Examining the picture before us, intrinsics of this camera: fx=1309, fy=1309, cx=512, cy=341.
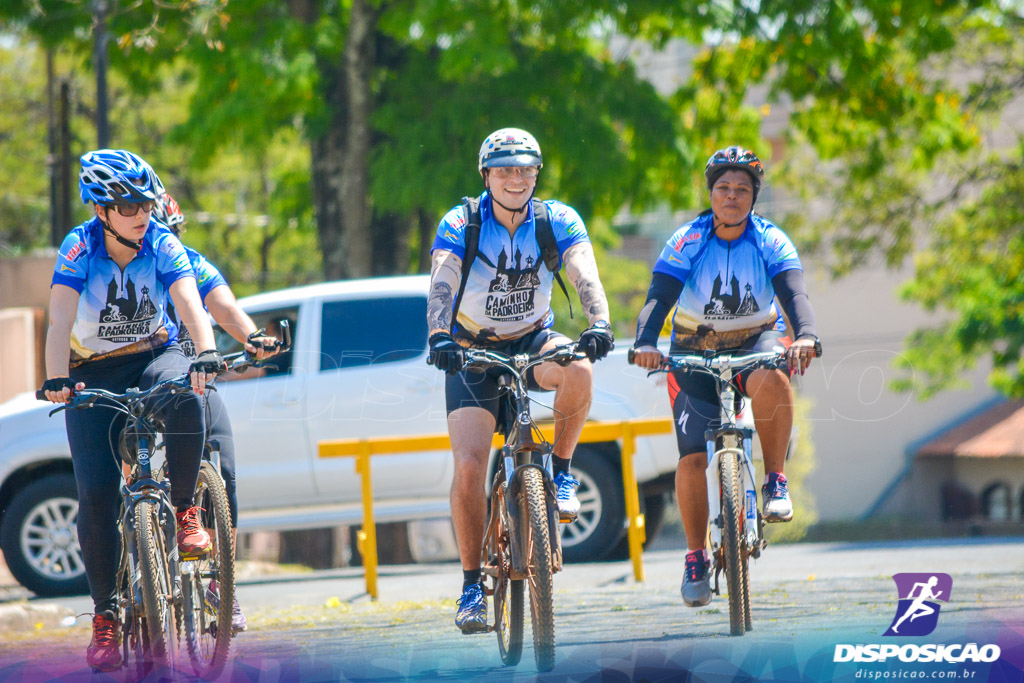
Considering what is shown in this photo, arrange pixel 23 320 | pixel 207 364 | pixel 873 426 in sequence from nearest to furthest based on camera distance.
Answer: pixel 207 364 < pixel 23 320 < pixel 873 426

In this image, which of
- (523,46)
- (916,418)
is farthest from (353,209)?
(916,418)

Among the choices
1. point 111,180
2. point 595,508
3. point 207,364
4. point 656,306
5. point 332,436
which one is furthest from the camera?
point 332,436

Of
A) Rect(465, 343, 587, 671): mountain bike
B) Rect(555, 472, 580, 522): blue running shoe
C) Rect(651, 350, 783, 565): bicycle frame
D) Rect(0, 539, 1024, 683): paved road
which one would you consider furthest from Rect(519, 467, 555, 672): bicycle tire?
Rect(651, 350, 783, 565): bicycle frame

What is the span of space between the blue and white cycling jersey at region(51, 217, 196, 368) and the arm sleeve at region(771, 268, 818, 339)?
2568 mm

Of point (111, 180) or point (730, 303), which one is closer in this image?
point (111, 180)

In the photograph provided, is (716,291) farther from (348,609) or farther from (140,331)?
(348,609)

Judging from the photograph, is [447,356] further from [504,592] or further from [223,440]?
[223,440]

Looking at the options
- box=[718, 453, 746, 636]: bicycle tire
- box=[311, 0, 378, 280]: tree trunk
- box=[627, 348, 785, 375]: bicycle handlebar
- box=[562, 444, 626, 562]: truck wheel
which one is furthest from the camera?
box=[311, 0, 378, 280]: tree trunk

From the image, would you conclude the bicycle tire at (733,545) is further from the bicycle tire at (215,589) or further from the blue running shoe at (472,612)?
the bicycle tire at (215,589)

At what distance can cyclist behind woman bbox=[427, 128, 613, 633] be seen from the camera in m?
5.12

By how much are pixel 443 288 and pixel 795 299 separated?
1.67 m

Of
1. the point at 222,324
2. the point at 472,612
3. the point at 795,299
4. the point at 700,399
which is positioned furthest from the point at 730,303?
the point at 222,324

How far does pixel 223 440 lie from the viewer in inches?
233

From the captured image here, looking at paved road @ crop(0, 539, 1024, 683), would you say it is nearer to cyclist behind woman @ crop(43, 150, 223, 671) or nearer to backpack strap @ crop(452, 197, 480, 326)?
cyclist behind woman @ crop(43, 150, 223, 671)
